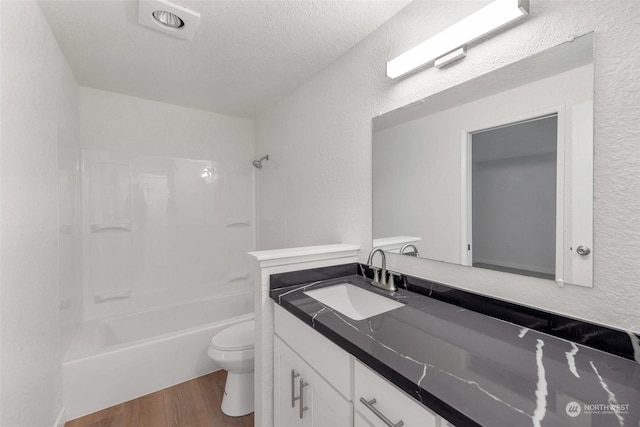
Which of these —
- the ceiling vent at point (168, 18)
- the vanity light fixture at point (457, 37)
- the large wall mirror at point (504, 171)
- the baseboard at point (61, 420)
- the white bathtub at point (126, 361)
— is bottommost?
the baseboard at point (61, 420)

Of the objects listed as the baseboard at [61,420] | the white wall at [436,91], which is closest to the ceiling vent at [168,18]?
the white wall at [436,91]

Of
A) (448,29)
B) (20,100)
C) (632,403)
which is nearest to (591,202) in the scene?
(632,403)

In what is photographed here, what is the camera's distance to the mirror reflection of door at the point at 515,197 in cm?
95

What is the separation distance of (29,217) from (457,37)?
6.58ft

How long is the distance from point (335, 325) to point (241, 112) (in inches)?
104

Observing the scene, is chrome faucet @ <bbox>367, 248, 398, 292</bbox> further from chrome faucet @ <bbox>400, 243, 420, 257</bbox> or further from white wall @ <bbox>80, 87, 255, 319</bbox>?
white wall @ <bbox>80, 87, 255, 319</bbox>

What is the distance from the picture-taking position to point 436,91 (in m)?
1.32

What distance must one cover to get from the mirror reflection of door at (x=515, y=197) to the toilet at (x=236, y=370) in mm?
1482

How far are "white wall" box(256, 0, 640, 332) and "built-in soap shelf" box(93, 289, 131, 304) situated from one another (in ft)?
4.70

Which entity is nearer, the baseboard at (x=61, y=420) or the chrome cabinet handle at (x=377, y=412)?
the chrome cabinet handle at (x=377, y=412)

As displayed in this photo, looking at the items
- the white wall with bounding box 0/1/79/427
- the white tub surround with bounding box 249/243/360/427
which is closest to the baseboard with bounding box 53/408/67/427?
the white wall with bounding box 0/1/79/427

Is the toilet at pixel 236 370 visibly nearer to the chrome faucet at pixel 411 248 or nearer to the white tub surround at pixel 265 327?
the white tub surround at pixel 265 327

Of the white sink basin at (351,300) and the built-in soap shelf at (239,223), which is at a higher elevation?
the built-in soap shelf at (239,223)

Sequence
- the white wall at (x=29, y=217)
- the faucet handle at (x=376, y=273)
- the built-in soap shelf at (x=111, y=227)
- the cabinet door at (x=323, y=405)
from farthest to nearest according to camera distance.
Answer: the built-in soap shelf at (x=111, y=227) → the faucet handle at (x=376, y=273) → the white wall at (x=29, y=217) → the cabinet door at (x=323, y=405)
